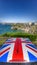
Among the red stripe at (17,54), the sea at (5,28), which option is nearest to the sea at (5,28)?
the sea at (5,28)

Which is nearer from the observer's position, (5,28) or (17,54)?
(17,54)

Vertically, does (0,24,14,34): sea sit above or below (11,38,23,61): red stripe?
above

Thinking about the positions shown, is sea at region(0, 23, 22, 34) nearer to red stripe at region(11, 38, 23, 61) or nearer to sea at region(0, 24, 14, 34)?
sea at region(0, 24, 14, 34)

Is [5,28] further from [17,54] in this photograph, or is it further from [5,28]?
[17,54]

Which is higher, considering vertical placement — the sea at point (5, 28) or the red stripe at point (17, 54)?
the sea at point (5, 28)

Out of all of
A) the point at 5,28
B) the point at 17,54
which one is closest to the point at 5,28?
the point at 5,28

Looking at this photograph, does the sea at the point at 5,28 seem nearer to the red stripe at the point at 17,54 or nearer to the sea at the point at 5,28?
the sea at the point at 5,28

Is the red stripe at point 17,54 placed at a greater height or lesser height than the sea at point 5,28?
lesser

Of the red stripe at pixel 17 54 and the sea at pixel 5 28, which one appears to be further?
the sea at pixel 5 28

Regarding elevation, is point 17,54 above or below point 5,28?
below

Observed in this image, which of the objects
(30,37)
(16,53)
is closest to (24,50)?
(16,53)

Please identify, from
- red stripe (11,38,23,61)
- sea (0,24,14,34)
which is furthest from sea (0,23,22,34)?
red stripe (11,38,23,61)

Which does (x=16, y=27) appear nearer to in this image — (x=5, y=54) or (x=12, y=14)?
(x=12, y=14)
